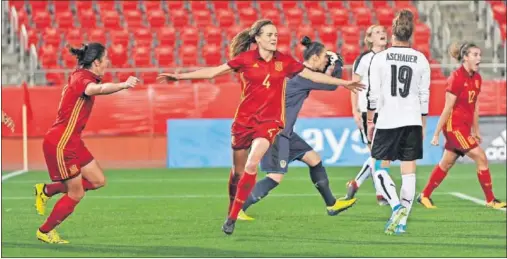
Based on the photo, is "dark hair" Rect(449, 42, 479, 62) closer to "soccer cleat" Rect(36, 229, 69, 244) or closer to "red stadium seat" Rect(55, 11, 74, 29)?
"soccer cleat" Rect(36, 229, 69, 244)

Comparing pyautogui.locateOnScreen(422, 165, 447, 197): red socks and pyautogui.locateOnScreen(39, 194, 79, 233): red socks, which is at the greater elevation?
pyautogui.locateOnScreen(39, 194, 79, 233): red socks

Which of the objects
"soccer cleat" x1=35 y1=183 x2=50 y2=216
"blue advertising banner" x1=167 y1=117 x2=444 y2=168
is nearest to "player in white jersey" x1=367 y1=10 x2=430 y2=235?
"soccer cleat" x1=35 y1=183 x2=50 y2=216

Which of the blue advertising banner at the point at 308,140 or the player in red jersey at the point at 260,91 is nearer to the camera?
the player in red jersey at the point at 260,91

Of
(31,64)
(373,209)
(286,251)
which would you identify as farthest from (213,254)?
(31,64)

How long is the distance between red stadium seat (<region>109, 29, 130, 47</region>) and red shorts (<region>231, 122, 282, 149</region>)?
14806mm

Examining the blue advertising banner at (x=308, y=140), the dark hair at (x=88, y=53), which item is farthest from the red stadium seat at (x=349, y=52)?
the dark hair at (x=88, y=53)

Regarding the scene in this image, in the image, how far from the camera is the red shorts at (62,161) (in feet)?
33.8

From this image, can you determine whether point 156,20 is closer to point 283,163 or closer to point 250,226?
point 283,163

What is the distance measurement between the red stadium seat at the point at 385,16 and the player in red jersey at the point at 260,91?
52.7ft

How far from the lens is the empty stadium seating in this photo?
2538 cm

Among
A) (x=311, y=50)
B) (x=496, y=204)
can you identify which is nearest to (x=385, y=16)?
(x=496, y=204)

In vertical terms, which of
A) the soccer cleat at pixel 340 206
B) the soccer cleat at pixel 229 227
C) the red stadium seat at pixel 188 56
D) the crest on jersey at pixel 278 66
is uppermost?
the crest on jersey at pixel 278 66

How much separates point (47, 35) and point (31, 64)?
2263 mm

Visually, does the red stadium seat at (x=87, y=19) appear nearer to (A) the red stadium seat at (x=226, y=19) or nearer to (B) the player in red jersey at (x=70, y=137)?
(A) the red stadium seat at (x=226, y=19)
